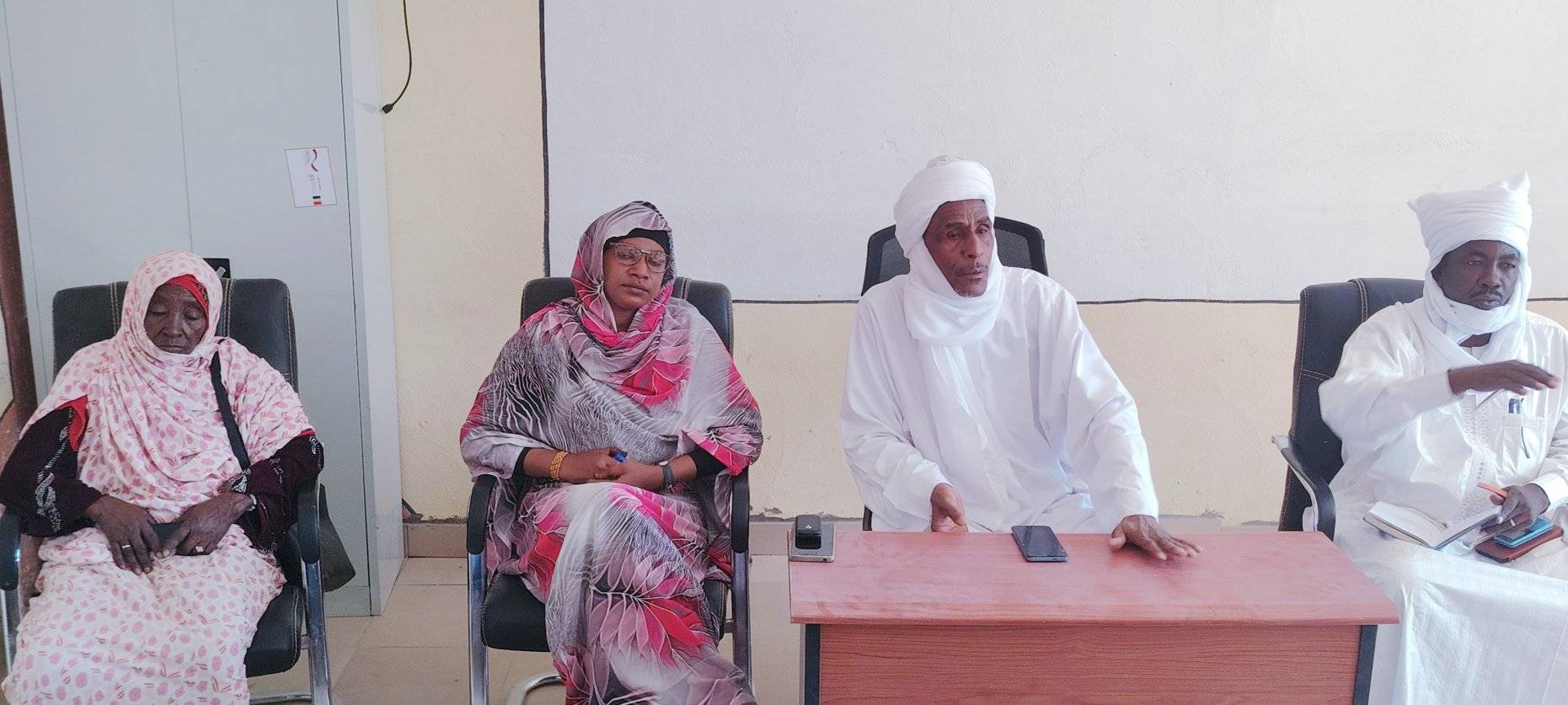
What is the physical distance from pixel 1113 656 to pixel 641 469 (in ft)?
3.54

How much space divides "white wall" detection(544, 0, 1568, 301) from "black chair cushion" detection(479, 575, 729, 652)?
58.5 inches

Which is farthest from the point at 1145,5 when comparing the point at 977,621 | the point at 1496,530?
the point at 977,621

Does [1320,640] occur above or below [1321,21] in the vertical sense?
below

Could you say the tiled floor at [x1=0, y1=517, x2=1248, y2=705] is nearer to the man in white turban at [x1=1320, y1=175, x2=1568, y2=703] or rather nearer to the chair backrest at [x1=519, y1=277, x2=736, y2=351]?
the man in white turban at [x1=1320, y1=175, x2=1568, y2=703]

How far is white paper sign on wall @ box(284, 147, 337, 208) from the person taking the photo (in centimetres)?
275

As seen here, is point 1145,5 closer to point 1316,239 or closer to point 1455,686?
point 1316,239

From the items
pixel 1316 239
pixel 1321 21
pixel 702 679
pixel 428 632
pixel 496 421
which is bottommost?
pixel 428 632

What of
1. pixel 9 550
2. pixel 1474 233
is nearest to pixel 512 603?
pixel 9 550

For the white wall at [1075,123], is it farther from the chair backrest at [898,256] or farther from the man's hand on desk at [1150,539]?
the man's hand on desk at [1150,539]

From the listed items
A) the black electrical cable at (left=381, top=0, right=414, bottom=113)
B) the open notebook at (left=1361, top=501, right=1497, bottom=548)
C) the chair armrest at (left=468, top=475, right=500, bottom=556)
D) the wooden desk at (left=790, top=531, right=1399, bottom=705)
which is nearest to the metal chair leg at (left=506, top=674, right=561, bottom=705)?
the chair armrest at (left=468, top=475, right=500, bottom=556)

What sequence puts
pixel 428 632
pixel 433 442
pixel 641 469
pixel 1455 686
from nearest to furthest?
pixel 1455 686 < pixel 641 469 < pixel 428 632 < pixel 433 442

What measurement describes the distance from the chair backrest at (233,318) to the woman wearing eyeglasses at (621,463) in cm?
53

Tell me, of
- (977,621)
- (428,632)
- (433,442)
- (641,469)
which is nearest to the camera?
(977,621)

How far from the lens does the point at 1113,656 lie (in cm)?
147
